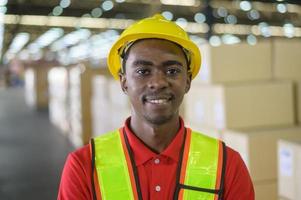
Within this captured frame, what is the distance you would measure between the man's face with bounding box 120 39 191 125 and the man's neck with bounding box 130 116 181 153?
6 cm

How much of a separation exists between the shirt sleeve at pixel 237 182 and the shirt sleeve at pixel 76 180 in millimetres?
479

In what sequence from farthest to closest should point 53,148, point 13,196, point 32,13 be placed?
1. point 32,13
2. point 53,148
3. point 13,196

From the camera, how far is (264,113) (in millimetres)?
3424

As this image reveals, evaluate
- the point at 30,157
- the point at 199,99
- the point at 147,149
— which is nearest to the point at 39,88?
the point at 30,157

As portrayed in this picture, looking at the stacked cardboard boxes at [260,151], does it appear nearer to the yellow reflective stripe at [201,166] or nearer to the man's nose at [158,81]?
the yellow reflective stripe at [201,166]

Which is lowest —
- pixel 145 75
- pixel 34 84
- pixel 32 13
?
pixel 145 75

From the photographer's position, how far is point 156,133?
5.00 feet

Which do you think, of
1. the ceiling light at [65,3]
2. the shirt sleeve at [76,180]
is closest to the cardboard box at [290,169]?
the shirt sleeve at [76,180]

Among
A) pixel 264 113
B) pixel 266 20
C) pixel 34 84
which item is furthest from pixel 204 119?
pixel 266 20

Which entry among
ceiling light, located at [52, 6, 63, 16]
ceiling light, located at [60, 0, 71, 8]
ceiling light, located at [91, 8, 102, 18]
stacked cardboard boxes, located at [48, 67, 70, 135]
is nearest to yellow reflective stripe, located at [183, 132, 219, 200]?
stacked cardboard boxes, located at [48, 67, 70, 135]

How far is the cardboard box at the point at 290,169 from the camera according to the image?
2.53m

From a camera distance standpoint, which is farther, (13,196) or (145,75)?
(13,196)

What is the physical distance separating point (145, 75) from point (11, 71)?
1442 inches

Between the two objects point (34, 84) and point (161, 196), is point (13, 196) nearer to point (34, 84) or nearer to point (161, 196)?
point (161, 196)
